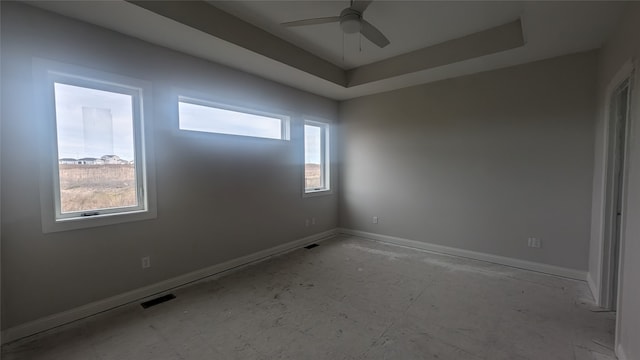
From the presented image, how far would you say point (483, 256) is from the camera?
3.90 metres

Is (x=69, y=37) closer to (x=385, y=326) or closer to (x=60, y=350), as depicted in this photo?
(x=60, y=350)

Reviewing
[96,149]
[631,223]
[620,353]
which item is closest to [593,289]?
[620,353]

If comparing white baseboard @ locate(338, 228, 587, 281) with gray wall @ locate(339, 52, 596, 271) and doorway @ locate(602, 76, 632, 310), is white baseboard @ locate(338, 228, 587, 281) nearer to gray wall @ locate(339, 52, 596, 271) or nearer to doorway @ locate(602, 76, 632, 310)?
gray wall @ locate(339, 52, 596, 271)

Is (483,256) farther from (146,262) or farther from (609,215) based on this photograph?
(146,262)

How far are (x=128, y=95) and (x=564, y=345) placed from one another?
441 centimetres

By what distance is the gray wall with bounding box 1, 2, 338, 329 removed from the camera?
2146 mm

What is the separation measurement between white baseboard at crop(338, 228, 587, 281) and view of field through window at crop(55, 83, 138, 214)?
146 inches

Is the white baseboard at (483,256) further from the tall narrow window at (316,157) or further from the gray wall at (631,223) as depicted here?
the gray wall at (631,223)

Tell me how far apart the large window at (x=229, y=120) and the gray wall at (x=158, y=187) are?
0.13 m

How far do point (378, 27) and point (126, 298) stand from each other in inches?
154

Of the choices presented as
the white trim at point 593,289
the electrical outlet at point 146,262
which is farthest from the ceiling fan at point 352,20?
the white trim at point 593,289

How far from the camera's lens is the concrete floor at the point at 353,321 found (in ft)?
6.71

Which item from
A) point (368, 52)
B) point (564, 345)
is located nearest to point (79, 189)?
point (368, 52)

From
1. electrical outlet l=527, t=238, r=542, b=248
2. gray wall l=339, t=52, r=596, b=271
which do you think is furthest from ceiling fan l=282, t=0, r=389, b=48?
electrical outlet l=527, t=238, r=542, b=248
